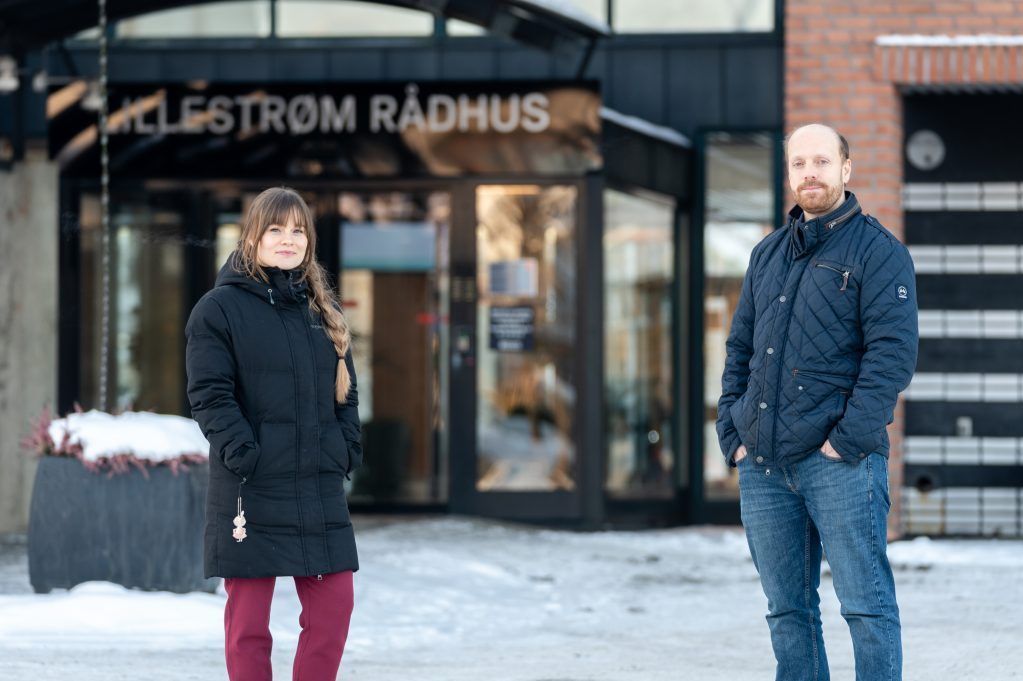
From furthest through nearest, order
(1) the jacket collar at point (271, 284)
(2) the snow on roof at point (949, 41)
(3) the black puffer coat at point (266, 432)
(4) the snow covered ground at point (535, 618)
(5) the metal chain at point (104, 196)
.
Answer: (2) the snow on roof at point (949, 41), (5) the metal chain at point (104, 196), (4) the snow covered ground at point (535, 618), (1) the jacket collar at point (271, 284), (3) the black puffer coat at point (266, 432)

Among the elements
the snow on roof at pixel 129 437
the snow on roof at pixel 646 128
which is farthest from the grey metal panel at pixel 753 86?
the snow on roof at pixel 129 437

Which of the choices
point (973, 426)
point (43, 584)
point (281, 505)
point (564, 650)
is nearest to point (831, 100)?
point (973, 426)

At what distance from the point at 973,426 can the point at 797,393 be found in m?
6.09

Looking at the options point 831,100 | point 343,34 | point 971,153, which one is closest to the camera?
point 831,100

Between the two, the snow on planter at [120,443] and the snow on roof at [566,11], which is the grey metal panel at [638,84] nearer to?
the snow on roof at [566,11]

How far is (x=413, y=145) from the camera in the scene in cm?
1022

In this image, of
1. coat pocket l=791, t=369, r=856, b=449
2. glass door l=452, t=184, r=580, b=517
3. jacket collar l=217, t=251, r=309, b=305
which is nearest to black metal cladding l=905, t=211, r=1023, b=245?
glass door l=452, t=184, r=580, b=517

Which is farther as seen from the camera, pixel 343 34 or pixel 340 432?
pixel 343 34

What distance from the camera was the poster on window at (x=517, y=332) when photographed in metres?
10.4

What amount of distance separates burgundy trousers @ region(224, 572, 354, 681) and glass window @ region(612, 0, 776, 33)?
6958 mm

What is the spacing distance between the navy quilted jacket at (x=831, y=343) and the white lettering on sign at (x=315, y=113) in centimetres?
567

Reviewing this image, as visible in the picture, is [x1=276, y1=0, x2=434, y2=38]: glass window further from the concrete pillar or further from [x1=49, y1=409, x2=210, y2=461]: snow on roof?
[x1=49, y1=409, x2=210, y2=461]: snow on roof

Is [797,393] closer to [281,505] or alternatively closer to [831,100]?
[281,505]

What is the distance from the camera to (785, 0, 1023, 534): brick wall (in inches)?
360
